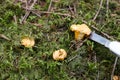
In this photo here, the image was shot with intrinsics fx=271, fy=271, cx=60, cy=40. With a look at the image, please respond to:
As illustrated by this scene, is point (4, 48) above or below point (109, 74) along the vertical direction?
above

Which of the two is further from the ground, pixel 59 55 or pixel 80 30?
pixel 80 30

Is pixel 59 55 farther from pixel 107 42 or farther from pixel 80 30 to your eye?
pixel 107 42

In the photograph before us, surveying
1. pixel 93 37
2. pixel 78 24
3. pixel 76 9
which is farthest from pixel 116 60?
pixel 76 9

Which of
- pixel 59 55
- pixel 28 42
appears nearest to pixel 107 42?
pixel 59 55

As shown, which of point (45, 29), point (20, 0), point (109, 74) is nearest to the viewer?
point (109, 74)

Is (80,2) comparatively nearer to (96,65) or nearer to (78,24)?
(78,24)

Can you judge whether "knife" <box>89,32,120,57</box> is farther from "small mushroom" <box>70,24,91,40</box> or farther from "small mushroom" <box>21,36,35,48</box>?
"small mushroom" <box>21,36,35,48</box>

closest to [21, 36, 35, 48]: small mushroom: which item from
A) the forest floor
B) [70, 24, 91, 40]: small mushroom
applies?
the forest floor
